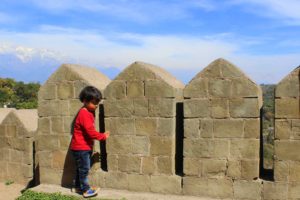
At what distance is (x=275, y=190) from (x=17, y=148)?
245 inches

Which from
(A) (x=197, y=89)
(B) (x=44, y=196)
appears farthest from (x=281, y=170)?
(B) (x=44, y=196)

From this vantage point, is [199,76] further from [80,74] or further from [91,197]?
[91,197]

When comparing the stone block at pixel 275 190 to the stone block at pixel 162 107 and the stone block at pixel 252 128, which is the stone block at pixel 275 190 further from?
the stone block at pixel 162 107

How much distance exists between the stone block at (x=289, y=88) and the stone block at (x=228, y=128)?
0.68 meters

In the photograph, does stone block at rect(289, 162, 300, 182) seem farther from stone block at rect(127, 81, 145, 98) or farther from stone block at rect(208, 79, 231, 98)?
stone block at rect(127, 81, 145, 98)

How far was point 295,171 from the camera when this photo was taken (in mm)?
5531

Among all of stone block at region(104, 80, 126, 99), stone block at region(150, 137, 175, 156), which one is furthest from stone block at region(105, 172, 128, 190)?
stone block at region(104, 80, 126, 99)

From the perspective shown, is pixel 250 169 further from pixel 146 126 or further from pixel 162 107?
pixel 146 126

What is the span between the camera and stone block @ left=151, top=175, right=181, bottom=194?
6145 millimetres

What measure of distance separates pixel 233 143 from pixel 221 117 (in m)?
0.42

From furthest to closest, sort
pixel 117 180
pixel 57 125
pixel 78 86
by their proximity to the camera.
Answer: pixel 57 125 → pixel 78 86 → pixel 117 180

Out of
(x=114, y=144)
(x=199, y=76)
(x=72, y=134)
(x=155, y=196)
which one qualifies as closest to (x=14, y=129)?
(x=72, y=134)

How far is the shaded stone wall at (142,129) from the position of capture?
614 centimetres

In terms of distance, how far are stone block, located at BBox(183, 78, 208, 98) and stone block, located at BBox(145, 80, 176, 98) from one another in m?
0.22
